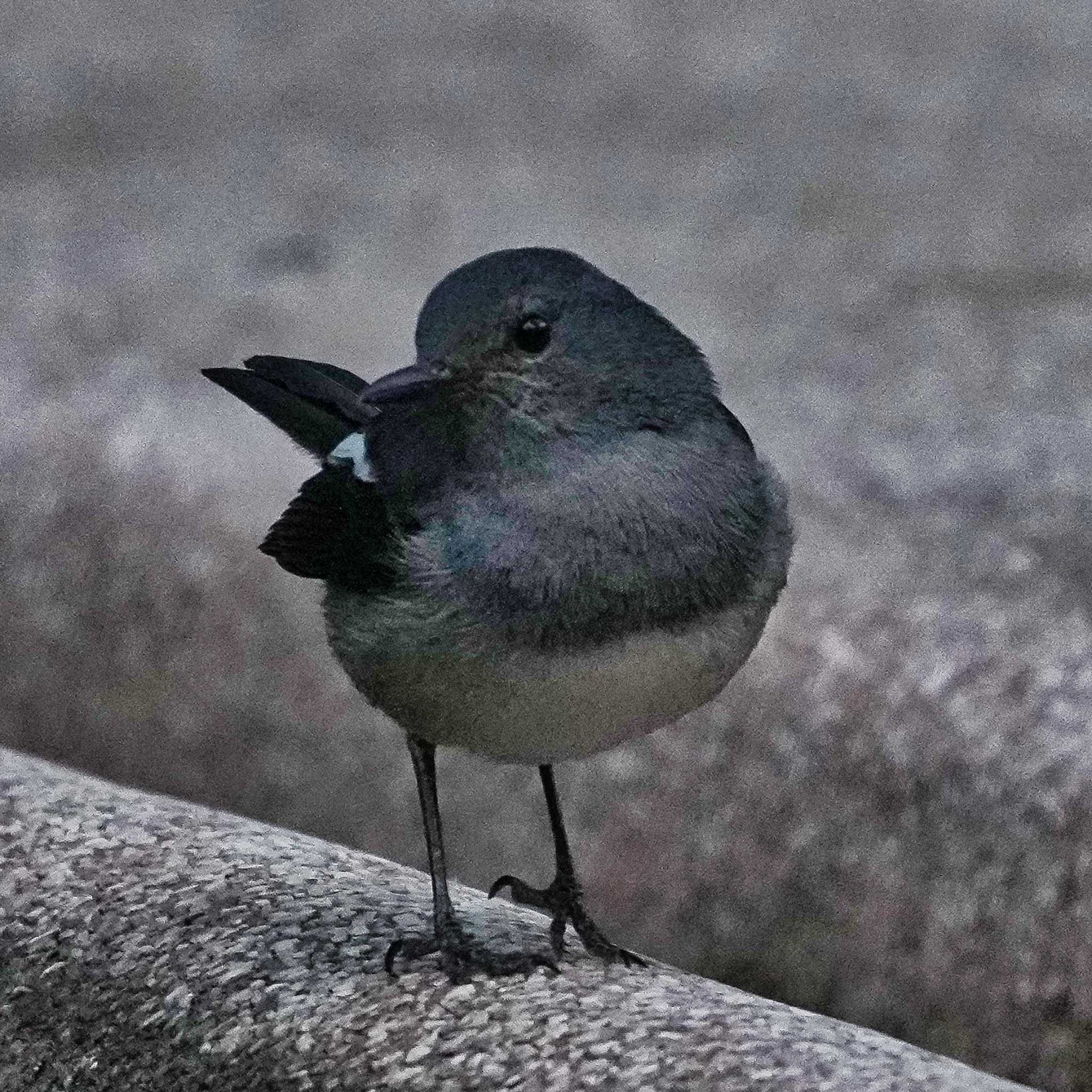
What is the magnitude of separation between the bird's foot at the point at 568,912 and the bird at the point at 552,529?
530mm

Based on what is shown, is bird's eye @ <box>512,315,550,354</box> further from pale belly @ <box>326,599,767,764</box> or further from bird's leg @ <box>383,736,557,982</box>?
bird's leg @ <box>383,736,557,982</box>

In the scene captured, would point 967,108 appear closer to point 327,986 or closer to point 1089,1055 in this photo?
point 1089,1055

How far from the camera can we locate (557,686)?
307 centimetres

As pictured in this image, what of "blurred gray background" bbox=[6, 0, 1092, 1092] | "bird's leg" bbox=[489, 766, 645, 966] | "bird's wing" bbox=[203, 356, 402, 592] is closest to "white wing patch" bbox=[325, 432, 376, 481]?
"bird's wing" bbox=[203, 356, 402, 592]

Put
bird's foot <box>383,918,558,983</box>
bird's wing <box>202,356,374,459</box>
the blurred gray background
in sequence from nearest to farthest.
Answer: bird's foot <box>383,918,558,983</box> → bird's wing <box>202,356,374,459</box> → the blurred gray background

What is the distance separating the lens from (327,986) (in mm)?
3578

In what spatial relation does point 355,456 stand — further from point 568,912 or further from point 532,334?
point 568,912

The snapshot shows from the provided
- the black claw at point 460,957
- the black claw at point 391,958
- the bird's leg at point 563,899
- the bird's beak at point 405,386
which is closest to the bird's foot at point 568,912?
the bird's leg at point 563,899

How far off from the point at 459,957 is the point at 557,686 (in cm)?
69

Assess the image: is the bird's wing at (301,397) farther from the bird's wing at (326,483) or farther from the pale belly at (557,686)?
the pale belly at (557,686)

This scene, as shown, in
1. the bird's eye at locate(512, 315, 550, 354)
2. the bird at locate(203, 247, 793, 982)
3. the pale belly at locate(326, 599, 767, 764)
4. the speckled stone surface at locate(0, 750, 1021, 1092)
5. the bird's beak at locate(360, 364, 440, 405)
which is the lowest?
the speckled stone surface at locate(0, 750, 1021, 1092)

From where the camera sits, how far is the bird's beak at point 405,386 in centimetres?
306

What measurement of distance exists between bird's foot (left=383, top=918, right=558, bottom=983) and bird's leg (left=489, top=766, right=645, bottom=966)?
120 mm

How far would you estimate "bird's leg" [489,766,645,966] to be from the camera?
3707 millimetres
